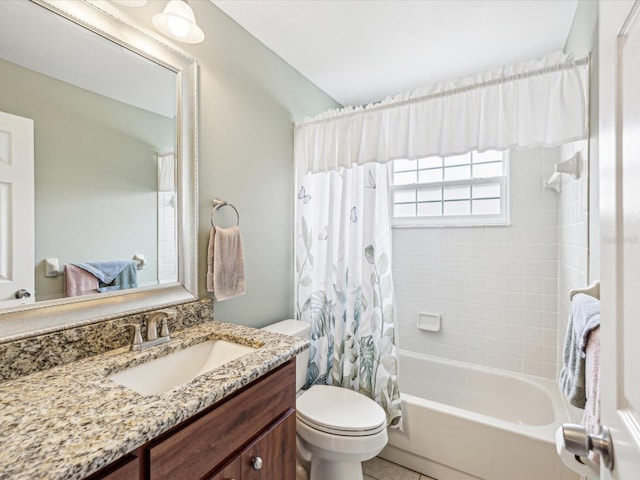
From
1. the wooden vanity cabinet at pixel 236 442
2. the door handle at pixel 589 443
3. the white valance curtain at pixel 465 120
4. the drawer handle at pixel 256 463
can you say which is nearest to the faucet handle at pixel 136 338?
the wooden vanity cabinet at pixel 236 442

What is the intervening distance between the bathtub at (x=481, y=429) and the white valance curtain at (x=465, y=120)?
139 cm

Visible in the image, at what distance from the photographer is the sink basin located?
106 cm

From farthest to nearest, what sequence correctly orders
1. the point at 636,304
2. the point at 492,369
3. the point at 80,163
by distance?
1. the point at 492,369
2. the point at 80,163
3. the point at 636,304

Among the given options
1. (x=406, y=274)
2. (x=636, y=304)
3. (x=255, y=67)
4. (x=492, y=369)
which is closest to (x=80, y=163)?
(x=255, y=67)

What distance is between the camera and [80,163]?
112cm

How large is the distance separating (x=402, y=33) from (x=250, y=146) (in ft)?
3.53

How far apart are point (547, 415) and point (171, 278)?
91.1 inches

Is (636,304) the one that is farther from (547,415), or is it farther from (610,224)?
(547,415)

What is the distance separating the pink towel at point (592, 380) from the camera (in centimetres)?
77

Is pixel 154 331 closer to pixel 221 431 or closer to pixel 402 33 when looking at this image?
pixel 221 431

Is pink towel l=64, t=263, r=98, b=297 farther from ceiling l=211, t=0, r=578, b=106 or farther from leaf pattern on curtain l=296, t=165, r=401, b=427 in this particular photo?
ceiling l=211, t=0, r=578, b=106

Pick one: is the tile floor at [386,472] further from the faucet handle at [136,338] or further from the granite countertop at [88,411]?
the faucet handle at [136,338]

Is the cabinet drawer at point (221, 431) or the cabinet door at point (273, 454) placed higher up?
the cabinet drawer at point (221, 431)

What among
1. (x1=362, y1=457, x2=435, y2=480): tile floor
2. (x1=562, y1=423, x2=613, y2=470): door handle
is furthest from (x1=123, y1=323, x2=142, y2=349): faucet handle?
(x1=362, y1=457, x2=435, y2=480): tile floor
